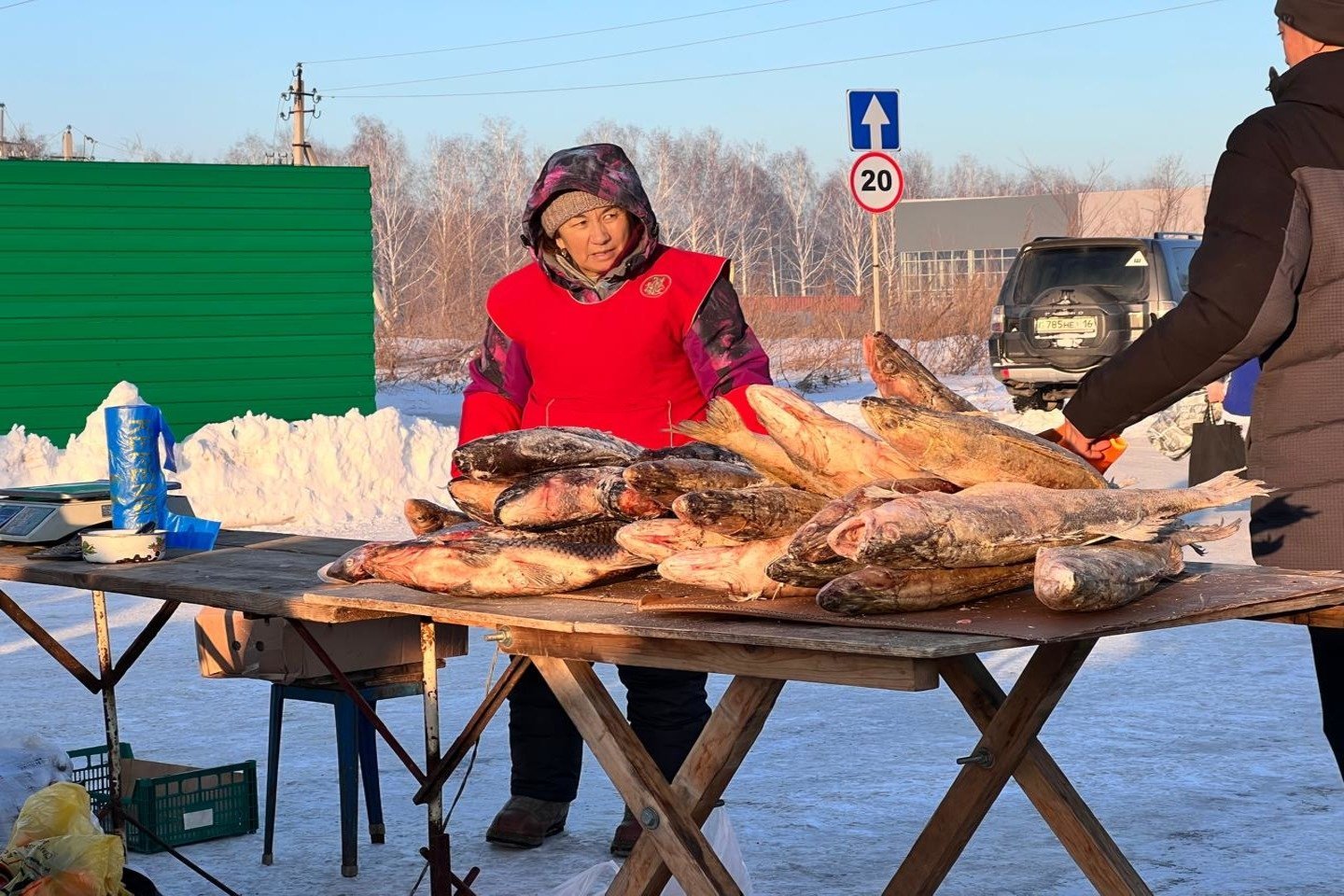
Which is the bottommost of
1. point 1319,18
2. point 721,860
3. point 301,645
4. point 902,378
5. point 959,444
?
point 721,860

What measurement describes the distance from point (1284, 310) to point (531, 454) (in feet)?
4.86

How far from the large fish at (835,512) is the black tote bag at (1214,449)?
739cm

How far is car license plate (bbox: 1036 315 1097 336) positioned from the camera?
16.0m

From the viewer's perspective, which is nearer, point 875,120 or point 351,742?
point 351,742

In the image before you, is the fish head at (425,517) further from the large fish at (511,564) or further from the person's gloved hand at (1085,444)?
the person's gloved hand at (1085,444)

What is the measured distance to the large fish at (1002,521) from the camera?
2.77m

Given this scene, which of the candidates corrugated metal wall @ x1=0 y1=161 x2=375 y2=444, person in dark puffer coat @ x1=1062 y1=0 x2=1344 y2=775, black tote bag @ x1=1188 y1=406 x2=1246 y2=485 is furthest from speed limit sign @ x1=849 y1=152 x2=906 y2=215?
person in dark puffer coat @ x1=1062 y1=0 x2=1344 y2=775

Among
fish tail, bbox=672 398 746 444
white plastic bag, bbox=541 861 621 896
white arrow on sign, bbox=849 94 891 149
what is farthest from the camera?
white arrow on sign, bbox=849 94 891 149

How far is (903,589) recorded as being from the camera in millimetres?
2873

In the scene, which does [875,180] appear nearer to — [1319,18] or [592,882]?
[592,882]

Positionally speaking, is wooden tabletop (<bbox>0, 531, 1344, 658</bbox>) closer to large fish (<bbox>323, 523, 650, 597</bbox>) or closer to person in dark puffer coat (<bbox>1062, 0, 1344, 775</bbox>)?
large fish (<bbox>323, 523, 650, 597</bbox>)

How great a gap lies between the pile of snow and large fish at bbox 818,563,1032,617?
8.84 meters

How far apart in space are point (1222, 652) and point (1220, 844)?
9.04ft

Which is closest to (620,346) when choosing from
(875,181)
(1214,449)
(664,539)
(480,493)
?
(480,493)
